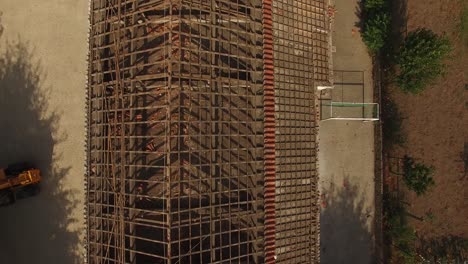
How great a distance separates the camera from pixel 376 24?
1908 cm

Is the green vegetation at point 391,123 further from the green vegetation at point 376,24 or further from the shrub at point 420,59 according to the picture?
the green vegetation at point 376,24

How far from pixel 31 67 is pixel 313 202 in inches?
634

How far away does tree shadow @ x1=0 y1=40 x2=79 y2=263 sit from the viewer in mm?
18875

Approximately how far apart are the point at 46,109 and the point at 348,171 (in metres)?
16.8

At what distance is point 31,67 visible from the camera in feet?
62.6

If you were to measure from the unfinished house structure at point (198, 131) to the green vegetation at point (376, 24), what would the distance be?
20.6ft

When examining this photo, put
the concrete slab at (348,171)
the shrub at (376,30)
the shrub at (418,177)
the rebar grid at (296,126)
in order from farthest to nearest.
→ the concrete slab at (348,171)
the shrub at (376,30)
the shrub at (418,177)
the rebar grid at (296,126)

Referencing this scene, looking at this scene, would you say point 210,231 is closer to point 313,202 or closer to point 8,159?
point 313,202

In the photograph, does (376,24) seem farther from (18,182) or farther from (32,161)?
(18,182)

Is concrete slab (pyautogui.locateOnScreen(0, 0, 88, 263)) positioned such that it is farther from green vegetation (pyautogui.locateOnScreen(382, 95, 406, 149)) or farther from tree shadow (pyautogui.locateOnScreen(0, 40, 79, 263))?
green vegetation (pyautogui.locateOnScreen(382, 95, 406, 149))

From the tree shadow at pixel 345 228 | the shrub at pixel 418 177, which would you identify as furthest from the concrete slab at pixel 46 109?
the shrub at pixel 418 177

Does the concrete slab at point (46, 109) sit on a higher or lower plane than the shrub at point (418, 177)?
higher

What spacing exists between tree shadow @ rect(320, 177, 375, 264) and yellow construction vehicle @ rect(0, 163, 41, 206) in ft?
49.7

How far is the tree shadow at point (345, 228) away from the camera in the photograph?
19562 millimetres
